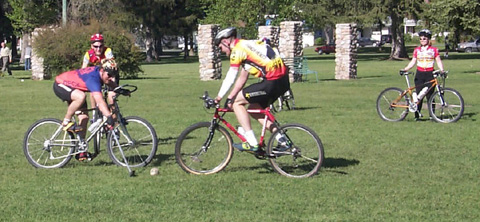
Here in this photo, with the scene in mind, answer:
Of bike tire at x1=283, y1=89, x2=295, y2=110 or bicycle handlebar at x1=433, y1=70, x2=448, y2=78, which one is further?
bike tire at x1=283, y1=89, x2=295, y2=110

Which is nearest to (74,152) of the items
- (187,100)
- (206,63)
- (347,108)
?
(347,108)

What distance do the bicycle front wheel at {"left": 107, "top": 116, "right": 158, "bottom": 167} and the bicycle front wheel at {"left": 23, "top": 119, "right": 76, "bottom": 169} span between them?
1.93 ft

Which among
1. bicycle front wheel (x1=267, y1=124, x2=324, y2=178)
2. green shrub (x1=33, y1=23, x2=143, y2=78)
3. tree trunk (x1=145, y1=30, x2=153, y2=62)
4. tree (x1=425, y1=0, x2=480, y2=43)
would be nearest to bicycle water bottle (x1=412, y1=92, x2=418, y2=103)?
bicycle front wheel (x1=267, y1=124, x2=324, y2=178)

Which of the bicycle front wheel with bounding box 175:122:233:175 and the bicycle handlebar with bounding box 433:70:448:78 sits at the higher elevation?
the bicycle handlebar with bounding box 433:70:448:78

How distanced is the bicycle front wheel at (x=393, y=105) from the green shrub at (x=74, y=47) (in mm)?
19600

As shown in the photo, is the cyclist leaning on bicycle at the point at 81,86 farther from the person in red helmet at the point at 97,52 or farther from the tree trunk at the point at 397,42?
the tree trunk at the point at 397,42

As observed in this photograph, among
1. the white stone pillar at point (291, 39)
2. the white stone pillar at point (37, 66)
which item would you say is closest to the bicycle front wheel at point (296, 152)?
the white stone pillar at point (291, 39)

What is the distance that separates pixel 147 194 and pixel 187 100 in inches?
555

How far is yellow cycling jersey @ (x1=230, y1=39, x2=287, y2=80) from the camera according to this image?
9.57 m

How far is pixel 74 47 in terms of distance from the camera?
35000 millimetres

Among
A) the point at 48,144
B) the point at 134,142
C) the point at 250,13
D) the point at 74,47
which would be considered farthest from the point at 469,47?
the point at 48,144

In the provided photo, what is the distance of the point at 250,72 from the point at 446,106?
7.35m

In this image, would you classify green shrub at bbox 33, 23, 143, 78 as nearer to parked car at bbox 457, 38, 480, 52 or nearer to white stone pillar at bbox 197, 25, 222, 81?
white stone pillar at bbox 197, 25, 222, 81

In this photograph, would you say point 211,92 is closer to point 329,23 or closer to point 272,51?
point 272,51
